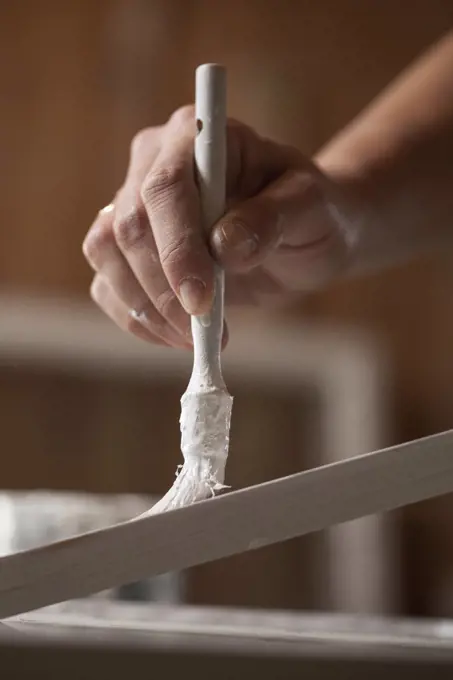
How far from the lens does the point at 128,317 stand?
48cm

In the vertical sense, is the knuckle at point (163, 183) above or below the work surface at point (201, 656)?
above

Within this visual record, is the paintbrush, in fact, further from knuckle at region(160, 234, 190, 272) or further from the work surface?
the work surface

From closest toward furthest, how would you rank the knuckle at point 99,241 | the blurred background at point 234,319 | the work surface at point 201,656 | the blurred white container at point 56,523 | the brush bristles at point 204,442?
the work surface at point 201,656 → the brush bristles at point 204,442 → the knuckle at point 99,241 → the blurred white container at point 56,523 → the blurred background at point 234,319

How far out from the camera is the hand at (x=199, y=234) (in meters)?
0.38

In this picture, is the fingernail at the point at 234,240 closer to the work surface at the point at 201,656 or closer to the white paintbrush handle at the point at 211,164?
A: the white paintbrush handle at the point at 211,164

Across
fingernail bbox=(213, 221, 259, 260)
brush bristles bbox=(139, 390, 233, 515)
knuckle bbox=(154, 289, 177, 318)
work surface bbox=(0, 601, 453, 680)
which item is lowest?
work surface bbox=(0, 601, 453, 680)

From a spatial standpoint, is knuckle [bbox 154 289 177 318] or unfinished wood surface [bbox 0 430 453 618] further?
knuckle [bbox 154 289 177 318]

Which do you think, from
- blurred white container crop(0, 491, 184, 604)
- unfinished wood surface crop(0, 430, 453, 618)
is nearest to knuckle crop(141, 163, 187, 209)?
unfinished wood surface crop(0, 430, 453, 618)

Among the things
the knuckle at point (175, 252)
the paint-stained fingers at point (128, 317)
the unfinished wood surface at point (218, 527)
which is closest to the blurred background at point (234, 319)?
the paint-stained fingers at point (128, 317)

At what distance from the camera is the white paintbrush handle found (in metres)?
0.37

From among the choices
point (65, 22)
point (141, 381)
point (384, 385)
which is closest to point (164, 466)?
point (141, 381)

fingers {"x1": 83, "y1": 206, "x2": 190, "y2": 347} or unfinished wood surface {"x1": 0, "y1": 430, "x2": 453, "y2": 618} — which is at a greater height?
fingers {"x1": 83, "y1": 206, "x2": 190, "y2": 347}

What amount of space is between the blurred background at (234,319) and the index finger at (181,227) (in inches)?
36.0

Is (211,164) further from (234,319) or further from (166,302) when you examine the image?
(234,319)
